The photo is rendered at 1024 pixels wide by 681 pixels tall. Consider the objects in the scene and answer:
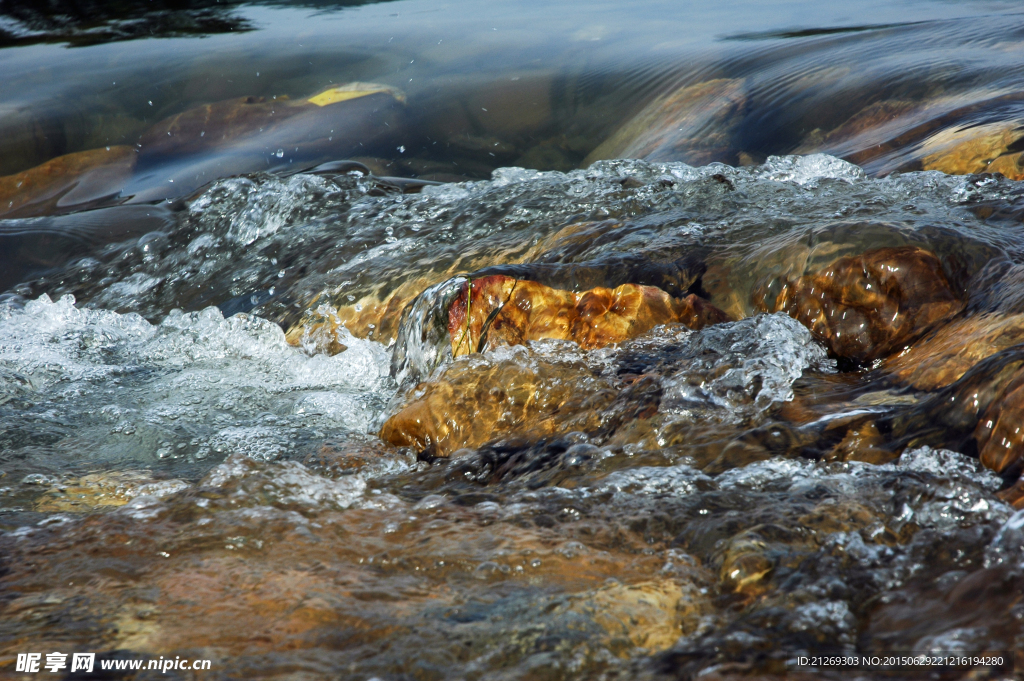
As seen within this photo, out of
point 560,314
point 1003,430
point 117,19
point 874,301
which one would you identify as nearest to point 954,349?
point 874,301

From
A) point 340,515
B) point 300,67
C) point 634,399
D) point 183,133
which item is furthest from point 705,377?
point 300,67

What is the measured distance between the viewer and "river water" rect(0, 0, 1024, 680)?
4.62 feet

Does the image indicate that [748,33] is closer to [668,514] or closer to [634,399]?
[634,399]

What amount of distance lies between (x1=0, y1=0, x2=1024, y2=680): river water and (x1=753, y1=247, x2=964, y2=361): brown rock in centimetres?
1

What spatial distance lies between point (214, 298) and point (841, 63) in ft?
17.3

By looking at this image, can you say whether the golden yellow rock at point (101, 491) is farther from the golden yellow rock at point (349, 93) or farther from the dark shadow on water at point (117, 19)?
the dark shadow on water at point (117, 19)

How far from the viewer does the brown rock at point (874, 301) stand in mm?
2486

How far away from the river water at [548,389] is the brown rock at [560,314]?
0.05ft

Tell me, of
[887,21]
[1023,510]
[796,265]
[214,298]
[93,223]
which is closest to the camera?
[1023,510]

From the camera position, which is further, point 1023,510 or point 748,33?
point 748,33

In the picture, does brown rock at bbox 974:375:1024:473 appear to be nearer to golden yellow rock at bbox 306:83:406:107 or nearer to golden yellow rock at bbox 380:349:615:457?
golden yellow rock at bbox 380:349:615:457

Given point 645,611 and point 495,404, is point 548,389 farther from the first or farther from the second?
point 645,611

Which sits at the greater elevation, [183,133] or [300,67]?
[300,67]

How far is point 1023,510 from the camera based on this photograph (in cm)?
149
